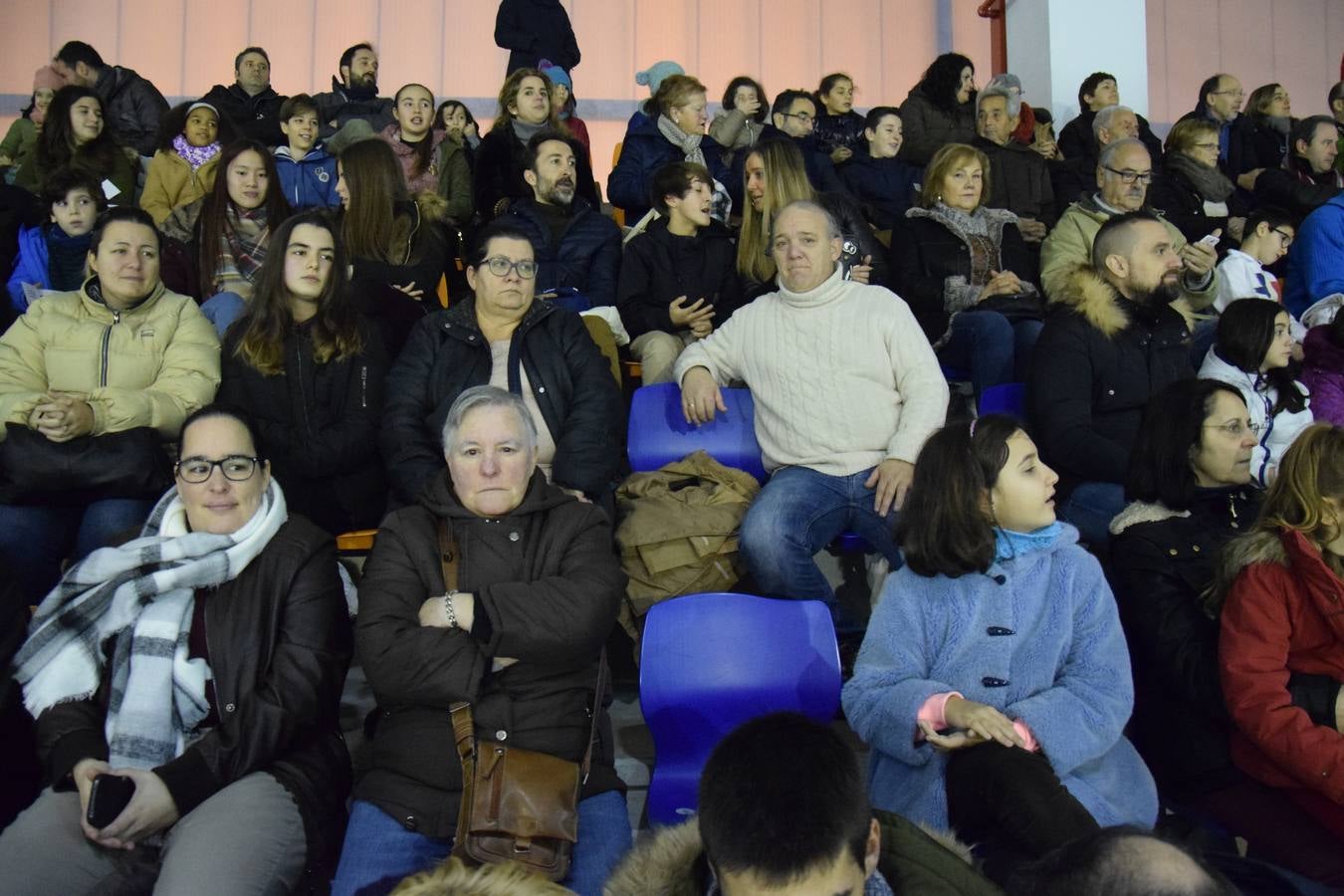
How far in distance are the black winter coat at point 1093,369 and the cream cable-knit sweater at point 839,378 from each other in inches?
16.7

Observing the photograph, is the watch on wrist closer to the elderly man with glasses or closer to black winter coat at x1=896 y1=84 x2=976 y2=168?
the elderly man with glasses

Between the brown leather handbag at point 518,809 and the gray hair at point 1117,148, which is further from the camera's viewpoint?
the gray hair at point 1117,148

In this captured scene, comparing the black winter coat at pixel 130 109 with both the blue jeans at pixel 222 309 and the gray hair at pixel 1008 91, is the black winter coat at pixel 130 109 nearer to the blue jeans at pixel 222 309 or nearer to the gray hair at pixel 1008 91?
the blue jeans at pixel 222 309

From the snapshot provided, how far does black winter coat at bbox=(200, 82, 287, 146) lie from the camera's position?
7102 mm

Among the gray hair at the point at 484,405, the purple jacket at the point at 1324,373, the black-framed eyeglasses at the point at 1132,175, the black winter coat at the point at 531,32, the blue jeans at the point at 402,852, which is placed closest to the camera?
the blue jeans at the point at 402,852

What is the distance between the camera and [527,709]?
236 centimetres

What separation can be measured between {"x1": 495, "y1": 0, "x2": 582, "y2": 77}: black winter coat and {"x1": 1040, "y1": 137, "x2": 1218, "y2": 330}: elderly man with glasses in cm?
376

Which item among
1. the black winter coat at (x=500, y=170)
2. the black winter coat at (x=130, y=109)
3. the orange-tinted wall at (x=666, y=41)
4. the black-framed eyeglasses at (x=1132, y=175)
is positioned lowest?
the black-framed eyeglasses at (x=1132, y=175)

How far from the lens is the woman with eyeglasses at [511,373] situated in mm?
3371

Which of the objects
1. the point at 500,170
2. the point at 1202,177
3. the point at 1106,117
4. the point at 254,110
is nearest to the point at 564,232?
the point at 500,170

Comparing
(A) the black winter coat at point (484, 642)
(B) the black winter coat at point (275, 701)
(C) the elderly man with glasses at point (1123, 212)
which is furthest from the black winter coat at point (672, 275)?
(B) the black winter coat at point (275, 701)

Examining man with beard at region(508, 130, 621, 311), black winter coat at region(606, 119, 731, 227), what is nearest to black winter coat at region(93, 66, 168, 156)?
black winter coat at region(606, 119, 731, 227)

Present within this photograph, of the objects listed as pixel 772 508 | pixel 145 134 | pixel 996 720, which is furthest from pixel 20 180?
pixel 996 720

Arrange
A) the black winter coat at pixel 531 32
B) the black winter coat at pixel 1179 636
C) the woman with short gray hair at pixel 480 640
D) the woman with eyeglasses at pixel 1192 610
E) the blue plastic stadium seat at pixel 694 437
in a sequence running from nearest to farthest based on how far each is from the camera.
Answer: the woman with short gray hair at pixel 480 640, the woman with eyeglasses at pixel 1192 610, the black winter coat at pixel 1179 636, the blue plastic stadium seat at pixel 694 437, the black winter coat at pixel 531 32
